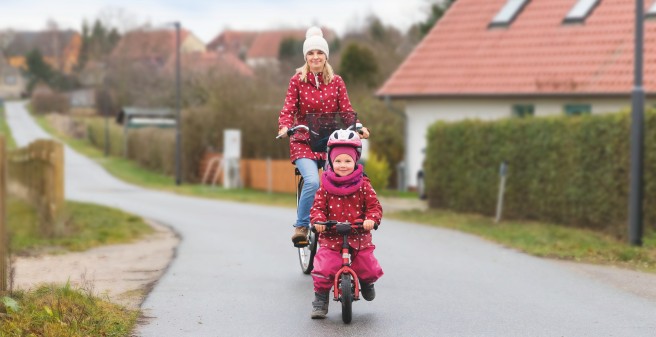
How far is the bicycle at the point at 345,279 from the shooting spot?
757cm

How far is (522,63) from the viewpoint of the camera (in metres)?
29.4

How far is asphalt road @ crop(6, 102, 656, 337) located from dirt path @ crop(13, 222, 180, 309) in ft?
0.71

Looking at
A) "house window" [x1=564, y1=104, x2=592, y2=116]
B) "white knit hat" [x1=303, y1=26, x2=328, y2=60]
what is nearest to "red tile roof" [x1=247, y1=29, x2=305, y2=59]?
"house window" [x1=564, y1=104, x2=592, y2=116]

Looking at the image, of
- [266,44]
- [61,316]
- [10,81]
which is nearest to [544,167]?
[61,316]

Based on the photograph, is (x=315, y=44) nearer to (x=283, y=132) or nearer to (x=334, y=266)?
(x=283, y=132)

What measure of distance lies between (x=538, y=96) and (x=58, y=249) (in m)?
16.1

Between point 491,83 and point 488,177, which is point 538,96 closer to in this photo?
point 491,83

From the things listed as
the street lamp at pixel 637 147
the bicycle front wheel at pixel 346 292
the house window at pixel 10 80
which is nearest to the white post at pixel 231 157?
the street lamp at pixel 637 147

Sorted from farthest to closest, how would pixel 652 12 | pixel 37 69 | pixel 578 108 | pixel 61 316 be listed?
pixel 37 69
pixel 578 108
pixel 652 12
pixel 61 316

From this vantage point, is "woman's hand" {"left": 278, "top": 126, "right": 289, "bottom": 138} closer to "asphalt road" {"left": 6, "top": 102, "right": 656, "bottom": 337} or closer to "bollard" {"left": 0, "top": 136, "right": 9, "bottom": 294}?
"asphalt road" {"left": 6, "top": 102, "right": 656, "bottom": 337}

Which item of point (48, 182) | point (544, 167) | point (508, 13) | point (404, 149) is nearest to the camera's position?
point (48, 182)

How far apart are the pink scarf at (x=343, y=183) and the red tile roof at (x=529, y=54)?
19.0 metres

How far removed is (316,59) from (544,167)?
10.2 metres

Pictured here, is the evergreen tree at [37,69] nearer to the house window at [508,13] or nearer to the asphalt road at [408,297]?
the house window at [508,13]
